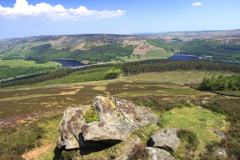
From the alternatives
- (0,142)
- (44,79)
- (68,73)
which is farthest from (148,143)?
(68,73)

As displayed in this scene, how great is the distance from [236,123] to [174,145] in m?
13.1

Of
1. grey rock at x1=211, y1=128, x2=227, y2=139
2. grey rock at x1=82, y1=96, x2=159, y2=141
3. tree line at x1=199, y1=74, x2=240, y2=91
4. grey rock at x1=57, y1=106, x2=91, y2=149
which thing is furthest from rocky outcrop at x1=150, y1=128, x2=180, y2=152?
tree line at x1=199, y1=74, x2=240, y2=91

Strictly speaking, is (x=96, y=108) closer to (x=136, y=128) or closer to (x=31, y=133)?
(x=136, y=128)

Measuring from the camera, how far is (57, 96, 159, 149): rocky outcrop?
15.5m

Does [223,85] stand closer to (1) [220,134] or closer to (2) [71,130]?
(1) [220,134]

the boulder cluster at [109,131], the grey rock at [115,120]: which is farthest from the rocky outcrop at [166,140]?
→ the grey rock at [115,120]

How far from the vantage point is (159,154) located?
14.2 metres

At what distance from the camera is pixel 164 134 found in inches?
675

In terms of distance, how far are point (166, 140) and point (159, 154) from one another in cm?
235

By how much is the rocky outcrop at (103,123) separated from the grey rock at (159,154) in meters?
3.42

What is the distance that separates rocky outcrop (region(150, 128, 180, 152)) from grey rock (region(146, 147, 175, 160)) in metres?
0.86

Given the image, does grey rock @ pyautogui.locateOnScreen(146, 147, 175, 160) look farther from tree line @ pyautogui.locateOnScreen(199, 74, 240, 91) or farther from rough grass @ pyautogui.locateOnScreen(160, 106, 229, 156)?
tree line @ pyautogui.locateOnScreen(199, 74, 240, 91)

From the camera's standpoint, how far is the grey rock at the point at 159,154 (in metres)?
13.8

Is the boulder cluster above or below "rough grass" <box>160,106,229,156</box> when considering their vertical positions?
above
